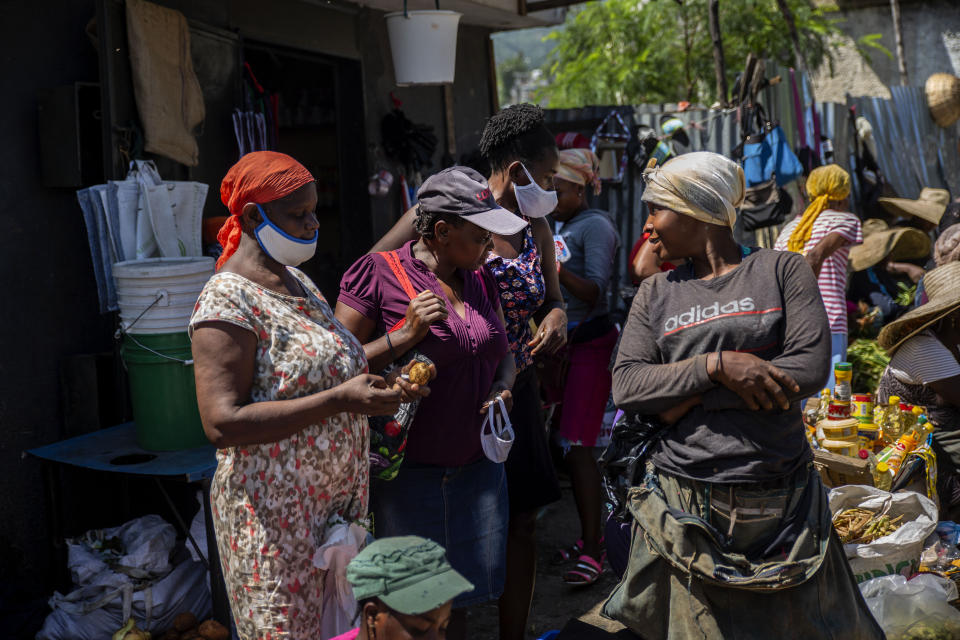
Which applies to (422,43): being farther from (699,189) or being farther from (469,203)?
(699,189)

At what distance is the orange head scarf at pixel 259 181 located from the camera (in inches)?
92.6

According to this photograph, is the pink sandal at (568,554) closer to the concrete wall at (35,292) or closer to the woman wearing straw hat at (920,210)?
the concrete wall at (35,292)

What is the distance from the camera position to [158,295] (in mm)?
3615

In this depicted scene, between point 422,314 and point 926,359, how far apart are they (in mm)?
2457

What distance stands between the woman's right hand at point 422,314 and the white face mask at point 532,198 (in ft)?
2.98

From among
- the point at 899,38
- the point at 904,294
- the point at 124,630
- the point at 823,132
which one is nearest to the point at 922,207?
the point at 823,132

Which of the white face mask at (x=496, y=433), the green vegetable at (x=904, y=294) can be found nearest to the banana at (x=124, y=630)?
the white face mask at (x=496, y=433)

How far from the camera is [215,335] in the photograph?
86.6 inches

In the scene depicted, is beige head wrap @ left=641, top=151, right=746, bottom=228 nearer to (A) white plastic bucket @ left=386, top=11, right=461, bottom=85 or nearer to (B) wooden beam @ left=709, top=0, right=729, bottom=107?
(A) white plastic bucket @ left=386, top=11, right=461, bottom=85

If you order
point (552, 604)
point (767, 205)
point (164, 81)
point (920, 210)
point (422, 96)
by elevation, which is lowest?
point (552, 604)

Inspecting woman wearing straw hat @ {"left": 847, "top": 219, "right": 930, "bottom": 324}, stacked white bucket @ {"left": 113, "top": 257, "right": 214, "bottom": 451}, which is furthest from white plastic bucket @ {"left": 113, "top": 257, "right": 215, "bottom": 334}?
woman wearing straw hat @ {"left": 847, "top": 219, "right": 930, "bottom": 324}

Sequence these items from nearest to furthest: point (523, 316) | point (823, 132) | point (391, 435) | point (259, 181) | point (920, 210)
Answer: point (259, 181) < point (391, 435) < point (523, 316) < point (920, 210) < point (823, 132)

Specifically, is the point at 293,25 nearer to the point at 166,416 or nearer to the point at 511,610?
the point at 166,416

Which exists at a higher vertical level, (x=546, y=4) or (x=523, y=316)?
(x=546, y=4)
